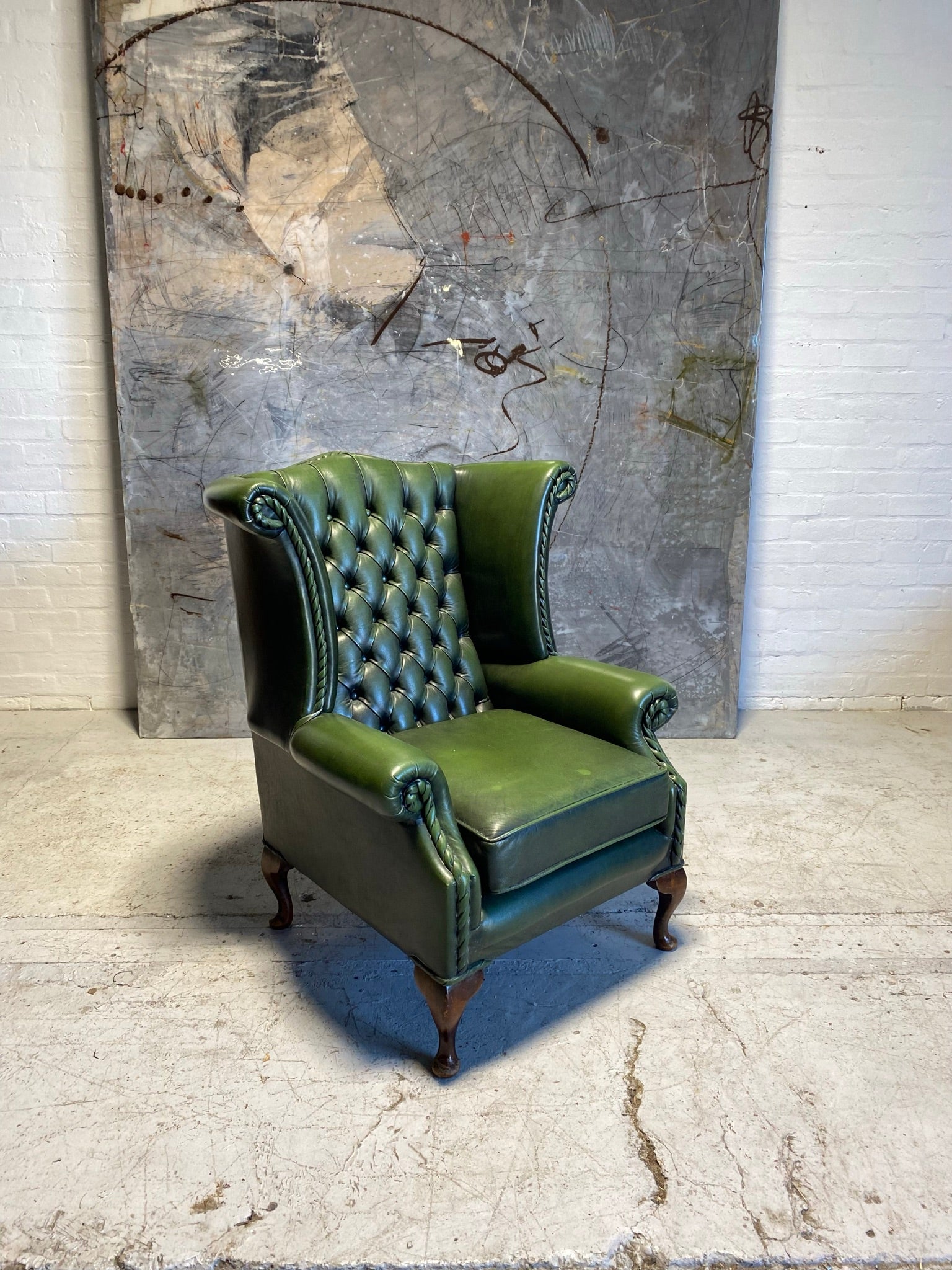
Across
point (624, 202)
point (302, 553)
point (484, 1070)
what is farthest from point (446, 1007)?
point (624, 202)

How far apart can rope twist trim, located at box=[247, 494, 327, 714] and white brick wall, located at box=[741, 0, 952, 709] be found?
197 cm

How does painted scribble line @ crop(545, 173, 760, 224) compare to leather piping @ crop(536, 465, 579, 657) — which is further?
painted scribble line @ crop(545, 173, 760, 224)

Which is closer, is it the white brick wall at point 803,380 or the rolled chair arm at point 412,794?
the rolled chair arm at point 412,794

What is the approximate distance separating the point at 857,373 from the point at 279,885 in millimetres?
2542

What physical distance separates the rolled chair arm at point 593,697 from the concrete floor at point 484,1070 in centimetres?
48

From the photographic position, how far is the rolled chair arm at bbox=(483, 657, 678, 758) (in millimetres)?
1927

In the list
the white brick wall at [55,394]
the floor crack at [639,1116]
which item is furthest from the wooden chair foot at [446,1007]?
the white brick wall at [55,394]

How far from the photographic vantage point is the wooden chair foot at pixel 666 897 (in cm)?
196

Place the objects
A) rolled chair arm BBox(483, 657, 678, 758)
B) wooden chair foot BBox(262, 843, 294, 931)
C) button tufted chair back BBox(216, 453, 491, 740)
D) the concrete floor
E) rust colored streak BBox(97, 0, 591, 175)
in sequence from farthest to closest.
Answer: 1. rust colored streak BBox(97, 0, 591, 175)
2. wooden chair foot BBox(262, 843, 294, 931)
3. rolled chair arm BBox(483, 657, 678, 758)
4. button tufted chair back BBox(216, 453, 491, 740)
5. the concrete floor

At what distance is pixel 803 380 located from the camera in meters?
3.16

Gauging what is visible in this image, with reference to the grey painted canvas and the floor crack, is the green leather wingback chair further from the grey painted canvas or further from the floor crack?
the grey painted canvas

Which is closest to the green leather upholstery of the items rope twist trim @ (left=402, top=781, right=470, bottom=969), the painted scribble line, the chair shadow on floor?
rope twist trim @ (left=402, top=781, right=470, bottom=969)

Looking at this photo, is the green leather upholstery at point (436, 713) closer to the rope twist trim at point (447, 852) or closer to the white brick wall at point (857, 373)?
the rope twist trim at point (447, 852)

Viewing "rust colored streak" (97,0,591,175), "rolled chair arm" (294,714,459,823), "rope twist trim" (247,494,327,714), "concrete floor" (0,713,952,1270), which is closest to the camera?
"concrete floor" (0,713,952,1270)
